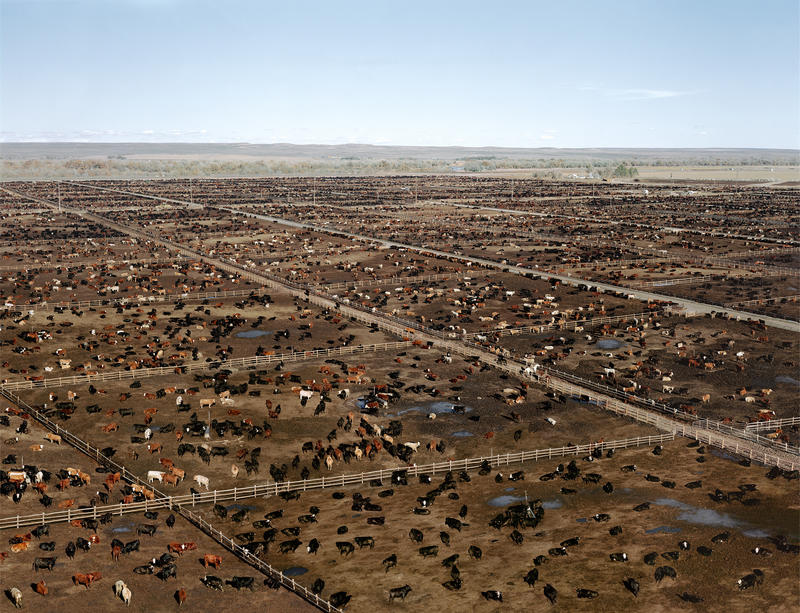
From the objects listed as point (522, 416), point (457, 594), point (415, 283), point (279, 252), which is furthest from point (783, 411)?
point (279, 252)

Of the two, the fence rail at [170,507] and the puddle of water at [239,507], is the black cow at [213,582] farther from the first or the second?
the puddle of water at [239,507]

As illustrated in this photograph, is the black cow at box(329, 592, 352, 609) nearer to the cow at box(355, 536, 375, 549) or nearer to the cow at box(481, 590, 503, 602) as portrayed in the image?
the cow at box(355, 536, 375, 549)

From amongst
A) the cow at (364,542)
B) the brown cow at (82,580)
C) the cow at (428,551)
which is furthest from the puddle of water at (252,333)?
the brown cow at (82,580)

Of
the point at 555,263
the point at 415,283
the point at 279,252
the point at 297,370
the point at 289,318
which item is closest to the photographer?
the point at 297,370

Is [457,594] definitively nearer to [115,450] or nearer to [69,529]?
[69,529]

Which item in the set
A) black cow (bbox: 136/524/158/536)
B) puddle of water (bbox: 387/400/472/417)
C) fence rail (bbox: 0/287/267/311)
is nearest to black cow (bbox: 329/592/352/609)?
black cow (bbox: 136/524/158/536)

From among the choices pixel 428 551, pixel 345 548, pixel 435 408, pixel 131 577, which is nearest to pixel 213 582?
pixel 131 577
